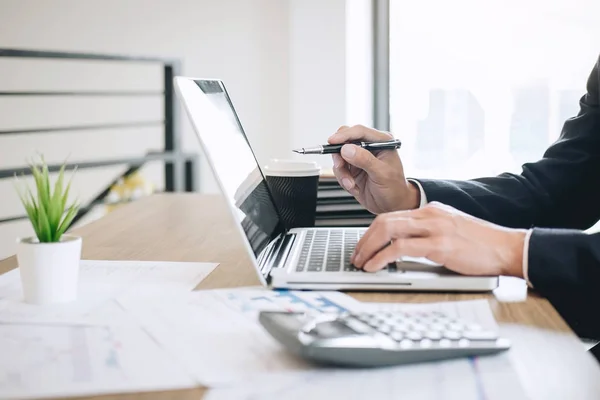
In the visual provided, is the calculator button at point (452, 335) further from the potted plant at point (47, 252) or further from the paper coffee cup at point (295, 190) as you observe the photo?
the paper coffee cup at point (295, 190)

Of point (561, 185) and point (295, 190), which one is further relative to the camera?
point (561, 185)

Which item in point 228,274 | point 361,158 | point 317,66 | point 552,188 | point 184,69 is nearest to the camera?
point 228,274

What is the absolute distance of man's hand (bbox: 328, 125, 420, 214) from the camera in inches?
44.7

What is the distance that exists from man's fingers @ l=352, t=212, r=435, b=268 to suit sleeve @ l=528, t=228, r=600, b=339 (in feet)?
0.40

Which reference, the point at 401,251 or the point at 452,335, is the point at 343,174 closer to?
the point at 401,251

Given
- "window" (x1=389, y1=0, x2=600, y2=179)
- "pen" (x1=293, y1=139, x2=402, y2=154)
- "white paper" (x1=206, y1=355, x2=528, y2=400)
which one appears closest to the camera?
"white paper" (x1=206, y1=355, x2=528, y2=400)

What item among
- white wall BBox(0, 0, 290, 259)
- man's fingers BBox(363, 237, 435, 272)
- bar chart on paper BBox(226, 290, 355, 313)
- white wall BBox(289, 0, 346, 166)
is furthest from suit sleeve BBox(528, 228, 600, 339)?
white wall BBox(0, 0, 290, 259)

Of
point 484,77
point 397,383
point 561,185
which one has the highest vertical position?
point 484,77

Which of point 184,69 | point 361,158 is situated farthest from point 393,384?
point 184,69

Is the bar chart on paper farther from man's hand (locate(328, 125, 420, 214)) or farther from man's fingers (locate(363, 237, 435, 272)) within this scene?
man's hand (locate(328, 125, 420, 214))

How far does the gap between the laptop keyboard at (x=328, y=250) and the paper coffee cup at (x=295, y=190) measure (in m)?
0.06

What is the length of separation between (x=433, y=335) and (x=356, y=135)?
1.89 ft

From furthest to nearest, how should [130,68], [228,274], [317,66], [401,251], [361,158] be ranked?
[130,68], [317,66], [361,158], [228,274], [401,251]

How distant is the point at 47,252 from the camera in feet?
2.55
